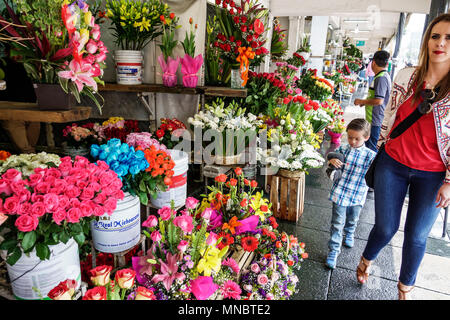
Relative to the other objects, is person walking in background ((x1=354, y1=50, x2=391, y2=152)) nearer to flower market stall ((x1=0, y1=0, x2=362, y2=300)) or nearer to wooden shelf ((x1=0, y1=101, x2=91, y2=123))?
flower market stall ((x1=0, y1=0, x2=362, y2=300))

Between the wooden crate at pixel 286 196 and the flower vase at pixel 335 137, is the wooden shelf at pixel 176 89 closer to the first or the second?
the wooden crate at pixel 286 196

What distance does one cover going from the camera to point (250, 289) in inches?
64.7

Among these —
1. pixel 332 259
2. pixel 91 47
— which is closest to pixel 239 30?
pixel 91 47

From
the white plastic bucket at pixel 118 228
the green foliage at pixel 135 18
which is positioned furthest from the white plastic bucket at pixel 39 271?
the green foliage at pixel 135 18

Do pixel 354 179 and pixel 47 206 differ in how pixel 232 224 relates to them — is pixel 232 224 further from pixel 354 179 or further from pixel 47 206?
pixel 354 179

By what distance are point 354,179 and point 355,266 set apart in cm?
70

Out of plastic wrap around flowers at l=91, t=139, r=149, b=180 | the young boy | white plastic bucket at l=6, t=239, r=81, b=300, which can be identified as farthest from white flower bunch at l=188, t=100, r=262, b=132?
white plastic bucket at l=6, t=239, r=81, b=300

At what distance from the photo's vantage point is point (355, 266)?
243 cm

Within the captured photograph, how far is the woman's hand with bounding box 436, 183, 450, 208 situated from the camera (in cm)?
155

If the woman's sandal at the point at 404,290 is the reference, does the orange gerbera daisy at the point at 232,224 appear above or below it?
above

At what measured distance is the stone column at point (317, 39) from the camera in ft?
29.1

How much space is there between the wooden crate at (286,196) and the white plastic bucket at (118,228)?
1.66m
